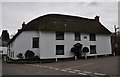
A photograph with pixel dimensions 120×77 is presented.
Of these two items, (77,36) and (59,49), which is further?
(77,36)

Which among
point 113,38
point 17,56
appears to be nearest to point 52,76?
point 17,56

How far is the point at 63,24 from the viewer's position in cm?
3388

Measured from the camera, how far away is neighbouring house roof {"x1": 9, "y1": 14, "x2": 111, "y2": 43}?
106 ft

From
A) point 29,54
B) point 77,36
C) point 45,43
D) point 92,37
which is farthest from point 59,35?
point 92,37

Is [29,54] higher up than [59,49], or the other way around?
[59,49]

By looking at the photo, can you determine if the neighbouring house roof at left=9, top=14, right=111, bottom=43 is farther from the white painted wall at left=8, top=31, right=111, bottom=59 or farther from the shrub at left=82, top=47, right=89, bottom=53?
the shrub at left=82, top=47, right=89, bottom=53

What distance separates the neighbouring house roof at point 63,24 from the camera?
32.4 meters

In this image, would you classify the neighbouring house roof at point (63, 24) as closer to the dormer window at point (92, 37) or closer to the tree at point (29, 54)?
the dormer window at point (92, 37)

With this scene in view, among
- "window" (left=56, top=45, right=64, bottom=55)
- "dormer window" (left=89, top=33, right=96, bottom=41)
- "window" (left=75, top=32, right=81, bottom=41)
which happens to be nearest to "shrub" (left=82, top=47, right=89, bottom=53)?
"window" (left=75, top=32, right=81, bottom=41)

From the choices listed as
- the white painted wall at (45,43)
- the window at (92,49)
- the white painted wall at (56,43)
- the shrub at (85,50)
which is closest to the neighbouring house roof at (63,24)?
the white painted wall at (45,43)

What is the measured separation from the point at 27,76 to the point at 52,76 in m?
1.67

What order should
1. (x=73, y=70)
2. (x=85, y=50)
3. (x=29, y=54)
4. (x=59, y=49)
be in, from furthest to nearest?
(x=85, y=50)
(x=59, y=49)
(x=29, y=54)
(x=73, y=70)

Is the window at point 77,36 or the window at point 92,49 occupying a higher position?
the window at point 77,36

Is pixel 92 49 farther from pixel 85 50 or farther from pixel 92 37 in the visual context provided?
pixel 85 50
